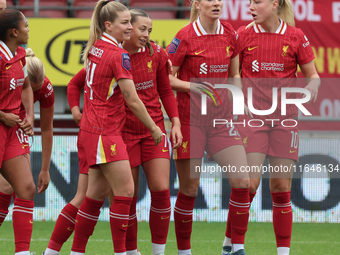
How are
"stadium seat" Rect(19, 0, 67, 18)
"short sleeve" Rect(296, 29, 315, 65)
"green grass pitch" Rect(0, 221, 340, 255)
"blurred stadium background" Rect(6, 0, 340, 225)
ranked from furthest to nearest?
"stadium seat" Rect(19, 0, 67, 18) → "blurred stadium background" Rect(6, 0, 340, 225) → "green grass pitch" Rect(0, 221, 340, 255) → "short sleeve" Rect(296, 29, 315, 65)

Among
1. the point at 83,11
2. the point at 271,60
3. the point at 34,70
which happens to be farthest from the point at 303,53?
the point at 83,11

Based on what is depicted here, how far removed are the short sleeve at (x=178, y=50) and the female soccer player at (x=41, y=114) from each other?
2.97 feet

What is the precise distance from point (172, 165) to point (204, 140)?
2259mm

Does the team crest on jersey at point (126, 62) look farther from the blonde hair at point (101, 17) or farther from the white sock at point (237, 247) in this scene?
the white sock at point (237, 247)

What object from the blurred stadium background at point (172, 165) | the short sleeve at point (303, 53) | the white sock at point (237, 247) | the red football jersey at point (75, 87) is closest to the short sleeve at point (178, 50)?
the red football jersey at point (75, 87)

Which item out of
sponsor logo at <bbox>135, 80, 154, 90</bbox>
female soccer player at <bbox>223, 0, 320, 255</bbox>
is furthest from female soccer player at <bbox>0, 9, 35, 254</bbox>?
female soccer player at <bbox>223, 0, 320, 255</bbox>

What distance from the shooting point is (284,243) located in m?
3.66

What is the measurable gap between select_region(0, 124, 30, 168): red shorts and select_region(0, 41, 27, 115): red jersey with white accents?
0.12 m

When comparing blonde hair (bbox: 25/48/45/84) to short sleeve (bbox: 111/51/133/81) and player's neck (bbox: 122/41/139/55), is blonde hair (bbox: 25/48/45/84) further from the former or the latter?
short sleeve (bbox: 111/51/133/81)

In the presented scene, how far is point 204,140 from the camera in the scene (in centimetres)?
379

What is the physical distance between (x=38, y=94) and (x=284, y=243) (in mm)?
2033

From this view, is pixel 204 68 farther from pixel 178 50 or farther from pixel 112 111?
pixel 112 111

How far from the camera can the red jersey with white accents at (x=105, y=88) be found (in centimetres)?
310

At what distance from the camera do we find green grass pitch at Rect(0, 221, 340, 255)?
4.57 meters
